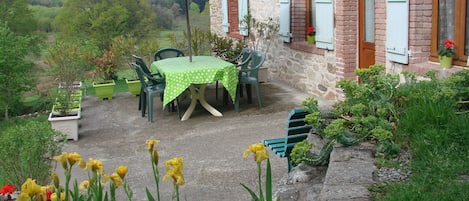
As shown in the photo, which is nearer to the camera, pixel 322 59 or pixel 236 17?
pixel 322 59

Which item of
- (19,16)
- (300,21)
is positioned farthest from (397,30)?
(19,16)

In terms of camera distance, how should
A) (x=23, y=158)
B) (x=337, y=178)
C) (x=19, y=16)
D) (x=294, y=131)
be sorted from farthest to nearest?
(x=19, y=16), (x=23, y=158), (x=294, y=131), (x=337, y=178)

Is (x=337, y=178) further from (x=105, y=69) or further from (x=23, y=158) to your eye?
(x=105, y=69)

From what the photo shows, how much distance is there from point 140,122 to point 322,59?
273 cm

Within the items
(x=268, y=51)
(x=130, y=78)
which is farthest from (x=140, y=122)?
(x=268, y=51)

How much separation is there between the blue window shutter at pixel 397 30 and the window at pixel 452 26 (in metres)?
0.28

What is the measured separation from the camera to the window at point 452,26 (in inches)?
236

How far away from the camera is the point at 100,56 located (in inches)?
462

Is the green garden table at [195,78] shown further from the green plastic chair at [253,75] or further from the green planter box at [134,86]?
the green planter box at [134,86]

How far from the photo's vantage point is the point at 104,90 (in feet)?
34.2

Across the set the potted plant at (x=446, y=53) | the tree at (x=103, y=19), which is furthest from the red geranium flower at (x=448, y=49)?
the tree at (x=103, y=19)

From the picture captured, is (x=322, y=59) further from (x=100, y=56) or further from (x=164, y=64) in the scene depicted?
(x=100, y=56)

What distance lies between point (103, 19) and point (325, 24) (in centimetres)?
1776

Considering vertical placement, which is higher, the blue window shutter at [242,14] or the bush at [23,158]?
the blue window shutter at [242,14]
